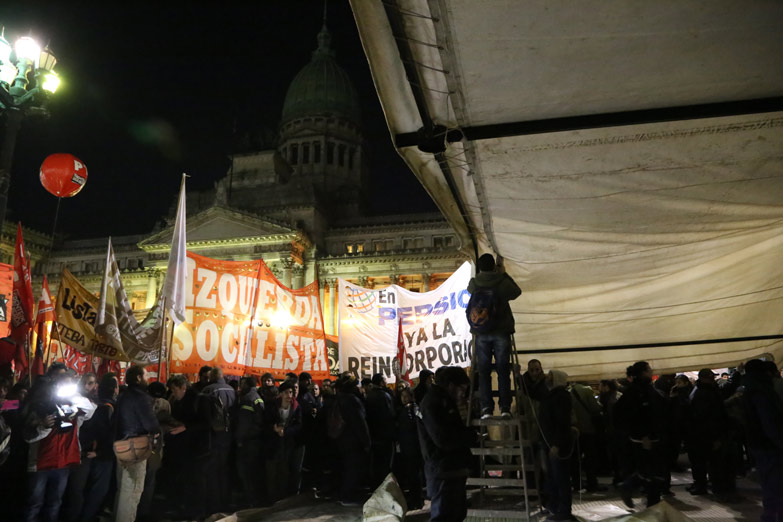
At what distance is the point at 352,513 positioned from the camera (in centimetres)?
755

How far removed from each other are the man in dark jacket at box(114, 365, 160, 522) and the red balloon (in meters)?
5.15

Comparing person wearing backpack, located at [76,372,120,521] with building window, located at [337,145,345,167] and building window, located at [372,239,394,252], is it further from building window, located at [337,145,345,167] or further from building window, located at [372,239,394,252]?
building window, located at [337,145,345,167]

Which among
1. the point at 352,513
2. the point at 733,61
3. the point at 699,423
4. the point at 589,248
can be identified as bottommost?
the point at 352,513

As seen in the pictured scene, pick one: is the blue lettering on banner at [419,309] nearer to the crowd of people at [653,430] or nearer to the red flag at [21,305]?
the crowd of people at [653,430]

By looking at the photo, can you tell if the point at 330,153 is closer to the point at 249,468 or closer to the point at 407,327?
the point at 407,327

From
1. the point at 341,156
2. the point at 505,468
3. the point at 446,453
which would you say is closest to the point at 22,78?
the point at 446,453

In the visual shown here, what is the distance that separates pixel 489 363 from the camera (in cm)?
625

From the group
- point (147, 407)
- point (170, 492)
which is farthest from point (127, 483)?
point (170, 492)

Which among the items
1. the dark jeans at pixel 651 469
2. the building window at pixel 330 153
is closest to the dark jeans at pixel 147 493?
the dark jeans at pixel 651 469

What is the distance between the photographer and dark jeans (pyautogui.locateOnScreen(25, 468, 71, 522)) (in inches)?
235

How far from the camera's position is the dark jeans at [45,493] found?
5969mm

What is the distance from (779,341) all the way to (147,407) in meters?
8.65

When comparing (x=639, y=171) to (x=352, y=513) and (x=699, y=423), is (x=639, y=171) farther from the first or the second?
(x=352, y=513)

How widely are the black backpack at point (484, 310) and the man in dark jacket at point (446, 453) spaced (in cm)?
124
